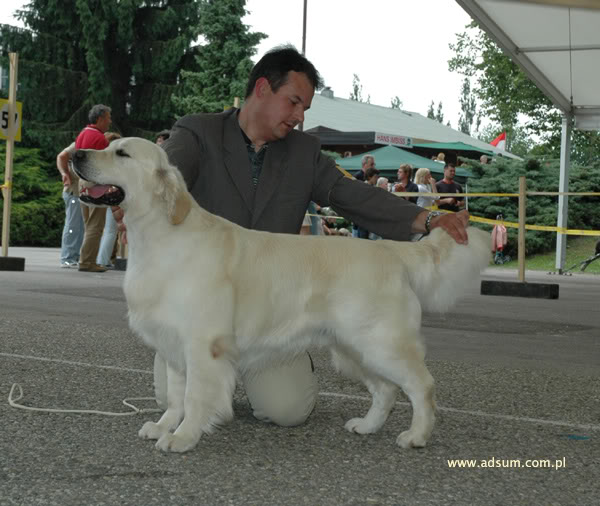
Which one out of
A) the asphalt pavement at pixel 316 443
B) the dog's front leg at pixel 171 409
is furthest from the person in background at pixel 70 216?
the dog's front leg at pixel 171 409

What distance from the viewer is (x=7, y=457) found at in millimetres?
3035

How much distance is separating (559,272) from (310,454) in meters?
16.2

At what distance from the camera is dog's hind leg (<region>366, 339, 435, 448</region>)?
3.33 metres

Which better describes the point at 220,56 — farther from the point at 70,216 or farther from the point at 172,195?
the point at 172,195

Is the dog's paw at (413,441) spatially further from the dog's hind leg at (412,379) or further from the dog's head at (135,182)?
the dog's head at (135,182)

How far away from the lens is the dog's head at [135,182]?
10.8 feet

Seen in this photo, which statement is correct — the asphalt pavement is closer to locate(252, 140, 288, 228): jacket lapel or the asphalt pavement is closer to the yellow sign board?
locate(252, 140, 288, 228): jacket lapel

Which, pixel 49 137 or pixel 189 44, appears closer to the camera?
pixel 49 137

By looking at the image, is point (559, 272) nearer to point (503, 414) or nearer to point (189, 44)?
point (503, 414)

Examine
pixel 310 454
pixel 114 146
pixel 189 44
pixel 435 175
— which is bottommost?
pixel 310 454

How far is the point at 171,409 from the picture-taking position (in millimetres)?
3539

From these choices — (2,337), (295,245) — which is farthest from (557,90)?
(295,245)

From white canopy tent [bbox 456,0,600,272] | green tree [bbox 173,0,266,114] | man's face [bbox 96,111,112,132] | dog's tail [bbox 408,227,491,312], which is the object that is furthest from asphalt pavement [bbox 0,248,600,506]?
green tree [bbox 173,0,266,114]

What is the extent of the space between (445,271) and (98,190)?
1383 millimetres
